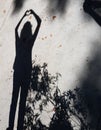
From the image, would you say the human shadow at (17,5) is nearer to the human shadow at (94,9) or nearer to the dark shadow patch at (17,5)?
the dark shadow patch at (17,5)

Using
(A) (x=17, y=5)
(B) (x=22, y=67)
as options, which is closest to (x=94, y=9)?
(B) (x=22, y=67)

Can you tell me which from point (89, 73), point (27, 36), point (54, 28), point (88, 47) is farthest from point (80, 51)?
point (27, 36)

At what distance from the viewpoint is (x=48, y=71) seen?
5441 mm

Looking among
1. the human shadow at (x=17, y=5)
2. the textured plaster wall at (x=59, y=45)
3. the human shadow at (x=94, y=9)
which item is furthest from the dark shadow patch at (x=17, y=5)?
the human shadow at (x=94, y=9)

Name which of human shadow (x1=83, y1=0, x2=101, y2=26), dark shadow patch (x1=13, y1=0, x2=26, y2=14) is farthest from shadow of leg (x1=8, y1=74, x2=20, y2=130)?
human shadow (x1=83, y1=0, x2=101, y2=26)

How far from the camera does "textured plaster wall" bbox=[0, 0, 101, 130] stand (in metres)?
5.26

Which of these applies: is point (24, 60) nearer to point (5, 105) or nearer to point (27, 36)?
point (27, 36)

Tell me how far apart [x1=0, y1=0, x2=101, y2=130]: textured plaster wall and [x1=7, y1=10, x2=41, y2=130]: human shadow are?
0.10 m

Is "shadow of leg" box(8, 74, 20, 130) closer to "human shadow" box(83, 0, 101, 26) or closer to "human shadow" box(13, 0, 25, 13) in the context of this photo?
"human shadow" box(13, 0, 25, 13)

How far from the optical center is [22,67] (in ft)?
19.1

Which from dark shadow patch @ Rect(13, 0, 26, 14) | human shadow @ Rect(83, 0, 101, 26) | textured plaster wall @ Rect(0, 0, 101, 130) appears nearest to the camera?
textured plaster wall @ Rect(0, 0, 101, 130)

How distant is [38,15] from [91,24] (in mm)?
1284

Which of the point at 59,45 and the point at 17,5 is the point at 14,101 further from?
the point at 17,5

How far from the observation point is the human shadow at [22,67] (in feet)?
17.5
